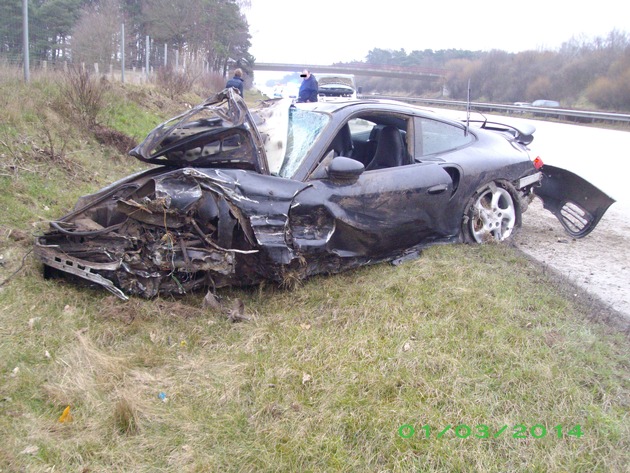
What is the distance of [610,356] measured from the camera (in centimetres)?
312

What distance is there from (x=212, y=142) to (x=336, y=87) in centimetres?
1711

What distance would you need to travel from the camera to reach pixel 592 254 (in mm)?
5172

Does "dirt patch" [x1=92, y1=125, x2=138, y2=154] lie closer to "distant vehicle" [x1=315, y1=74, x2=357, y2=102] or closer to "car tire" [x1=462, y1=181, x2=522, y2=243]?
"car tire" [x1=462, y1=181, x2=522, y2=243]

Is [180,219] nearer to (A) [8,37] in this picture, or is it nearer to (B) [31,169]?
(B) [31,169]

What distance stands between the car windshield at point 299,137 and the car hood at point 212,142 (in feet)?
0.31

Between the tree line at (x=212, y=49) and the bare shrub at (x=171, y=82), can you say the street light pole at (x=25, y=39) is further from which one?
the bare shrub at (x=171, y=82)

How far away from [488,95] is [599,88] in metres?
12.6

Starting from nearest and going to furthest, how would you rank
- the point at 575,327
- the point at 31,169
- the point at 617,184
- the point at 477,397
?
1. the point at 477,397
2. the point at 575,327
3. the point at 31,169
4. the point at 617,184

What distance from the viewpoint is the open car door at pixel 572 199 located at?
5301 millimetres

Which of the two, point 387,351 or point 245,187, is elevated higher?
point 245,187

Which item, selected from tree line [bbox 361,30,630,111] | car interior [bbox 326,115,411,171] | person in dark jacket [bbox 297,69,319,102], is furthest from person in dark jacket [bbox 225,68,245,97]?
tree line [bbox 361,30,630,111]

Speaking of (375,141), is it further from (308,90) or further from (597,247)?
(308,90)

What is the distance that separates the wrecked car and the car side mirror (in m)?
0.01

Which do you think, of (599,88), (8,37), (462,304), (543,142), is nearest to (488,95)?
(599,88)
